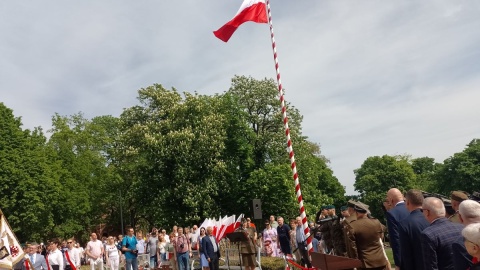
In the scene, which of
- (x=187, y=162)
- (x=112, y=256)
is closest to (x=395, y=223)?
(x=112, y=256)

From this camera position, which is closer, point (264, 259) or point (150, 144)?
point (264, 259)

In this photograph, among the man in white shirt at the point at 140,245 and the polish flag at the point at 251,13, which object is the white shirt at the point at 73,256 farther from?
the polish flag at the point at 251,13

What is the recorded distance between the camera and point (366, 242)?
25.7ft

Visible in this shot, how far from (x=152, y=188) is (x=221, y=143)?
7017 mm

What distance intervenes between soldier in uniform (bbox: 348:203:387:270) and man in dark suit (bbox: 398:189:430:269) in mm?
1846

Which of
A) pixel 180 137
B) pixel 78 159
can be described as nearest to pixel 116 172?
pixel 78 159

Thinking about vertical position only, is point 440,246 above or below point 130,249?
below

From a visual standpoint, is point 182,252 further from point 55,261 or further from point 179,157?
point 179,157

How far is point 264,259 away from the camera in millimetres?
19438

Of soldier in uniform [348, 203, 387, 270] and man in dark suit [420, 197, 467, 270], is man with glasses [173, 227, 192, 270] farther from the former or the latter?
man in dark suit [420, 197, 467, 270]

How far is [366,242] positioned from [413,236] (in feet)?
6.94

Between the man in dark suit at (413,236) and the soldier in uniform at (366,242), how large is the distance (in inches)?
72.7

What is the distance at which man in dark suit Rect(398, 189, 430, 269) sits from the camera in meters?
5.73

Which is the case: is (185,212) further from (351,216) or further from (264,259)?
(351,216)
